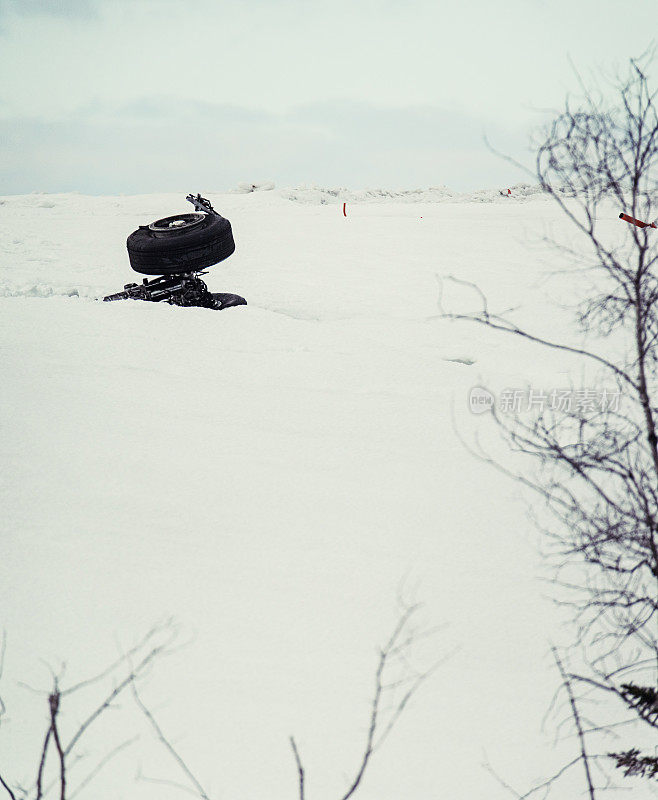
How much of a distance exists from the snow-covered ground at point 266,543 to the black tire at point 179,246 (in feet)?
1.85

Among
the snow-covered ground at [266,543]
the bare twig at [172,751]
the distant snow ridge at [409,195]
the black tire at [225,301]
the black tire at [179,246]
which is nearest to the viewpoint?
the bare twig at [172,751]

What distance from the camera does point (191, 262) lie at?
6.64 meters

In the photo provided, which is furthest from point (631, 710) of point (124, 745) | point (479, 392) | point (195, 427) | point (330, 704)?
point (195, 427)

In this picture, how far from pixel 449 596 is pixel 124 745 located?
1.57 m

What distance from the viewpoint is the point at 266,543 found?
11.4ft

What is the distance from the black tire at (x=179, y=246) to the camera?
6.55m

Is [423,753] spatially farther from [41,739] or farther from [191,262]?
[191,262]

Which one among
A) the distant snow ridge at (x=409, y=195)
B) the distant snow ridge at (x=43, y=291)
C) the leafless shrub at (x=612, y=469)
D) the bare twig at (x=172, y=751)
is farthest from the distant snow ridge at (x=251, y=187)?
the bare twig at (x=172, y=751)

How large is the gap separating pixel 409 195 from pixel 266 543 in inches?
793

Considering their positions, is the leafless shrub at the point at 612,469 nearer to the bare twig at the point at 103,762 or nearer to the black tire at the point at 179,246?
the bare twig at the point at 103,762

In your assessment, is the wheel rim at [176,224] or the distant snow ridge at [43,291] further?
the distant snow ridge at [43,291]

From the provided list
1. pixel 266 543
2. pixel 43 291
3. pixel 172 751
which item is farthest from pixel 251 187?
pixel 172 751

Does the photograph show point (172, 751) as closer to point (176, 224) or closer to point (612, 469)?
point (612, 469)

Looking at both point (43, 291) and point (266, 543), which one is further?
point (43, 291)
